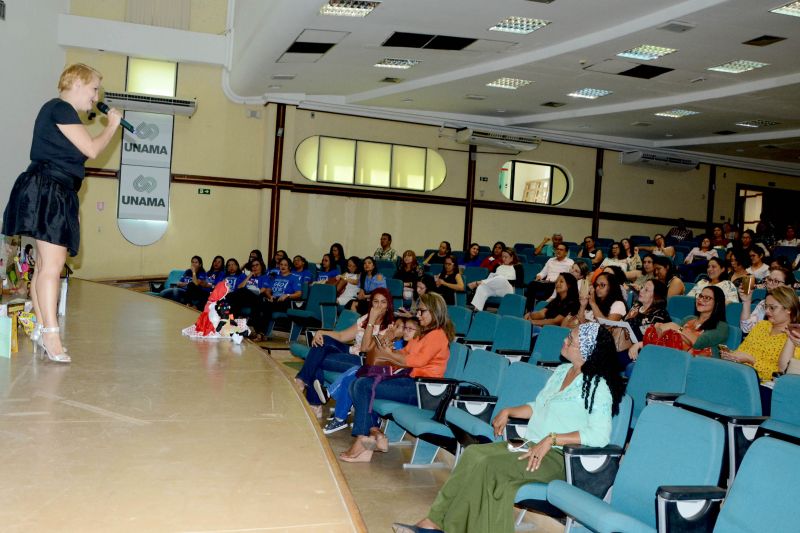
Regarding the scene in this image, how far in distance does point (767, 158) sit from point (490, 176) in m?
5.81

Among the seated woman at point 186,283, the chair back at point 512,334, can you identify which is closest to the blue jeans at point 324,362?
the chair back at point 512,334

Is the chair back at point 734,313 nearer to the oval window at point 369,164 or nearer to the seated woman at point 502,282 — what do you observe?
the seated woman at point 502,282

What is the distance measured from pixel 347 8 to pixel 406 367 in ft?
13.8

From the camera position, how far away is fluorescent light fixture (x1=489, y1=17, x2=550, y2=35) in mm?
7942

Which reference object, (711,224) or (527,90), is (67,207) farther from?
(711,224)

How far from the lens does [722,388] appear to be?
11.7ft

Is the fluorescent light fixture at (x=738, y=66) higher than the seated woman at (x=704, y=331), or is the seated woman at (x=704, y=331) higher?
the fluorescent light fixture at (x=738, y=66)

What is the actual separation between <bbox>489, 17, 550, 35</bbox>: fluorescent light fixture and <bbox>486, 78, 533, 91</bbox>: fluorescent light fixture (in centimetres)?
210

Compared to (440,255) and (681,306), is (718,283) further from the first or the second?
(440,255)

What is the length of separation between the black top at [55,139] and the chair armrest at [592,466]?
2206 millimetres

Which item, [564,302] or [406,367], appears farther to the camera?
[564,302]

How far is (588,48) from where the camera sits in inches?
331

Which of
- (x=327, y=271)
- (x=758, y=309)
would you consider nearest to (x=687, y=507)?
(x=758, y=309)

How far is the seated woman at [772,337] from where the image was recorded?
4227 millimetres
